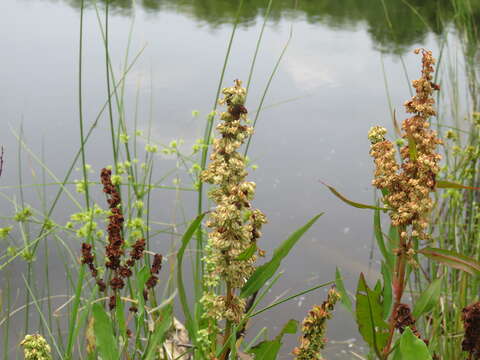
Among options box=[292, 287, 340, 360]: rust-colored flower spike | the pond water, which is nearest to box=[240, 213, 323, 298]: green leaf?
box=[292, 287, 340, 360]: rust-colored flower spike

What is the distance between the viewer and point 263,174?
381 cm

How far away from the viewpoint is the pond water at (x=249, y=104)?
3146mm

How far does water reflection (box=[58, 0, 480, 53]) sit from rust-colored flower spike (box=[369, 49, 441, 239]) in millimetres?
5481

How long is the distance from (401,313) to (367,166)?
9.41ft

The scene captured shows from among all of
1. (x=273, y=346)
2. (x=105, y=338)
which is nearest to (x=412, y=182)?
(x=273, y=346)

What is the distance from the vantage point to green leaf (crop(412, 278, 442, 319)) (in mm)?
1268

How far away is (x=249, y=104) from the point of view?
4398 millimetres

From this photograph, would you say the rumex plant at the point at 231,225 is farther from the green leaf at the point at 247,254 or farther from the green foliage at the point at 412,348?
the green foliage at the point at 412,348

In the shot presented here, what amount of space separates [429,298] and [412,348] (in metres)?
0.31

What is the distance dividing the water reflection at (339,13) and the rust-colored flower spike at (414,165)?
216 inches

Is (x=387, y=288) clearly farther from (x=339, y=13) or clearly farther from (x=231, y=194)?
(x=339, y=13)

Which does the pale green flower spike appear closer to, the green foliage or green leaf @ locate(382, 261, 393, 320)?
the green foliage

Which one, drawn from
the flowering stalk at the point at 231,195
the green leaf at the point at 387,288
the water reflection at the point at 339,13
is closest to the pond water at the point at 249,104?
the water reflection at the point at 339,13

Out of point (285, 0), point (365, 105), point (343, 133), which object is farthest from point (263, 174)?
point (285, 0)
